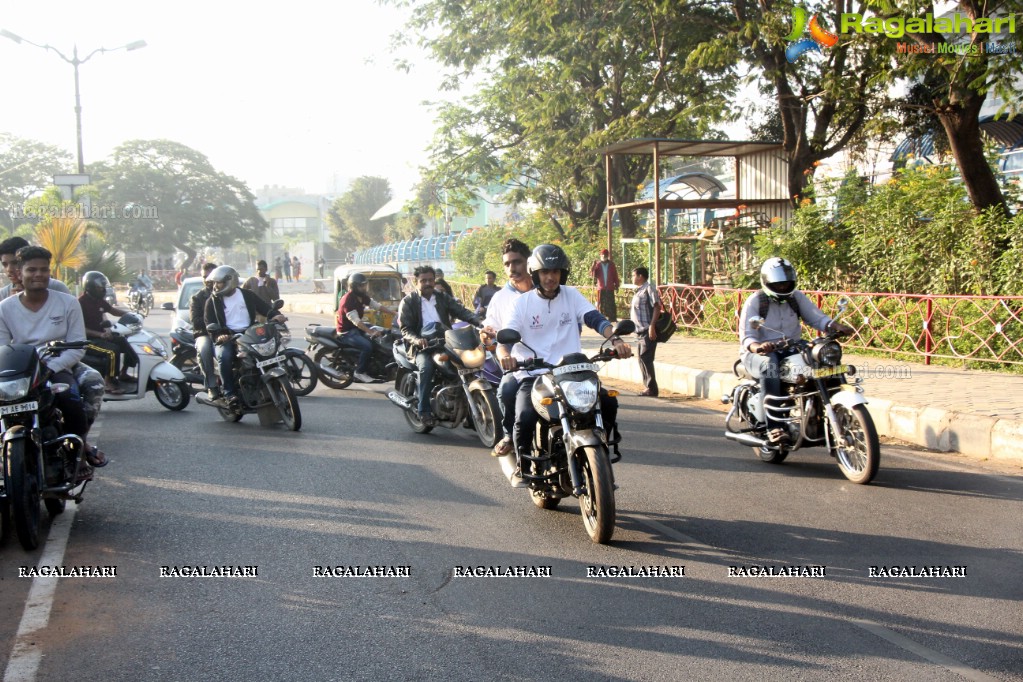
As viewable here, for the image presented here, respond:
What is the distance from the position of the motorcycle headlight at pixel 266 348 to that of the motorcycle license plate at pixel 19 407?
4200mm

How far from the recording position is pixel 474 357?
8.79 metres

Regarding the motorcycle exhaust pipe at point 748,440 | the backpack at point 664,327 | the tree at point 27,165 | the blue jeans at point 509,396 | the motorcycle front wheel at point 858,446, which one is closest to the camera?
the blue jeans at point 509,396

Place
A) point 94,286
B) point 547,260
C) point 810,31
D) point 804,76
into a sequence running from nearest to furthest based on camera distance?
point 547,260, point 94,286, point 810,31, point 804,76

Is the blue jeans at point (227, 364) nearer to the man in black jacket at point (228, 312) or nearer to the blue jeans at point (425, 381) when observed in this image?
the man in black jacket at point (228, 312)

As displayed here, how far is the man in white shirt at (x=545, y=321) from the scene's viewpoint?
6.23 meters

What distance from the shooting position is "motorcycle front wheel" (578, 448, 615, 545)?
554 centimetres

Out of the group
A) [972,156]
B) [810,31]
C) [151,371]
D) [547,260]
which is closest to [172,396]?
[151,371]

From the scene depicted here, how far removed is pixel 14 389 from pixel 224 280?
15.2 ft

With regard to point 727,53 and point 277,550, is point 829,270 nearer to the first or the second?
point 727,53

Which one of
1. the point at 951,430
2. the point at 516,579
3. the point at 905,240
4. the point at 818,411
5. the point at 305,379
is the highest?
the point at 905,240

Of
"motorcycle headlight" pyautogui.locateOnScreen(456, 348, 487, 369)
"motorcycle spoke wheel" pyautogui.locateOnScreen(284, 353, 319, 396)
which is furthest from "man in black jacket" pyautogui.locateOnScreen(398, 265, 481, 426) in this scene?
"motorcycle spoke wheel" pyautogui.locateOnScreen(284, 353, 319, 396)

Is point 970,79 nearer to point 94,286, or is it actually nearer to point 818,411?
point 818,411

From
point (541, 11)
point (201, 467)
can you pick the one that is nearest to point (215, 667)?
point (201, 467)

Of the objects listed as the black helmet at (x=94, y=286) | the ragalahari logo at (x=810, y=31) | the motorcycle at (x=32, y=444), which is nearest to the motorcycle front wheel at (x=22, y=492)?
the motorcycle at (x=32, y=444)
